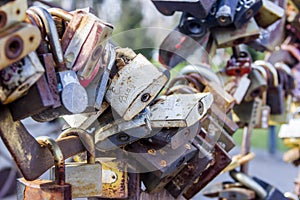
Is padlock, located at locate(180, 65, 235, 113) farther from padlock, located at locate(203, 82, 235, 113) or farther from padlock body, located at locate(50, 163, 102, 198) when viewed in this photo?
padlock body, located at locate(50, 163, 102, 198)

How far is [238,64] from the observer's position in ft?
2.88

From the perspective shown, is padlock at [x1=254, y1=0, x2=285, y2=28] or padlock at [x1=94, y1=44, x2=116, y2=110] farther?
padlock at [x1=254, y1=0, x2=285, y2=28]

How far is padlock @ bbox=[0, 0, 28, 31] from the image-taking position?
1.22 ft

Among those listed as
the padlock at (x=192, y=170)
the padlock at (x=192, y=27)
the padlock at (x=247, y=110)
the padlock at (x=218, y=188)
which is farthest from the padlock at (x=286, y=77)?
the padlock at (x=192, y=170)

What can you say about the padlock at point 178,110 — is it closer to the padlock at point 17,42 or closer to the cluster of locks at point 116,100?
the cluster of locks at point 116,100

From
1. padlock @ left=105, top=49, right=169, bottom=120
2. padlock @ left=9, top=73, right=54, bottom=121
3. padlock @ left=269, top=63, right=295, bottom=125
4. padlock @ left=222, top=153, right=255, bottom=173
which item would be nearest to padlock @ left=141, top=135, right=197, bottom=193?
padlock @ left=105, top=49, right=169, bottom=120

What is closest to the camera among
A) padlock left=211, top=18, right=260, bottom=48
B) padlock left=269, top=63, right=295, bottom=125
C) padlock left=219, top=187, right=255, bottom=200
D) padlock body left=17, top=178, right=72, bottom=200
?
padlock body left=17, top=178, right=72, bottom=200

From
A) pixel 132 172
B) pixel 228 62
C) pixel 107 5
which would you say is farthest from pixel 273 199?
pixel 107 5

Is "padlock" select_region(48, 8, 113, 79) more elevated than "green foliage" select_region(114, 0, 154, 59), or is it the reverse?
"padlock" select_region(48, 8, 113, 79)

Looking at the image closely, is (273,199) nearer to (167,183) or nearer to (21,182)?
(167,183)

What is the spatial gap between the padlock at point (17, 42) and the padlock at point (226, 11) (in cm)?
40

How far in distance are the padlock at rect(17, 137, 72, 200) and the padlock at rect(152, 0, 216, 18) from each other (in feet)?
0.90

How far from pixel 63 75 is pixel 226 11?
0.35 metres

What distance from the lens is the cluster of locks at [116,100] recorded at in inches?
16.7
